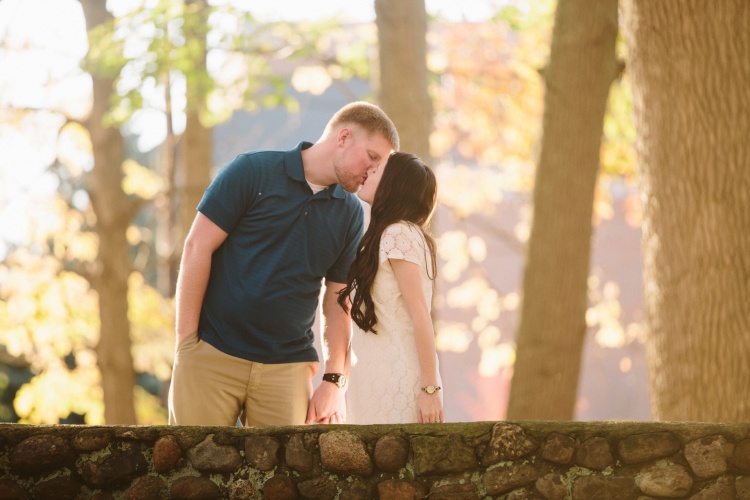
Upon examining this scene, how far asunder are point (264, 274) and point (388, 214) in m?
0.66

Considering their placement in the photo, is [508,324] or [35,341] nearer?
[35,341]

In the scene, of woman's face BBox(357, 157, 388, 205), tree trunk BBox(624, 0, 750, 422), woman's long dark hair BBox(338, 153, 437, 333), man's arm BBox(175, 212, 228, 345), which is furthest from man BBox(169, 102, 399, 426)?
tree trunk BBox(624, 0, 750, 422)

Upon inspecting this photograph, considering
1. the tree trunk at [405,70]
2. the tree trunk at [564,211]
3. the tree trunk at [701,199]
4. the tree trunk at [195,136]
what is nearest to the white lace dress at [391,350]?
the tree trunk at [701,199]

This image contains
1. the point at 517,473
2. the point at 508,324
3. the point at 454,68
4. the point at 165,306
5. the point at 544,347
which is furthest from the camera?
the point at 508,324

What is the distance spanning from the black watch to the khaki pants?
6.1 inches

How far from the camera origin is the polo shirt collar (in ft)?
14.6

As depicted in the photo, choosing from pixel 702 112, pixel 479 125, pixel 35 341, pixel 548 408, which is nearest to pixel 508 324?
pixel 479 125

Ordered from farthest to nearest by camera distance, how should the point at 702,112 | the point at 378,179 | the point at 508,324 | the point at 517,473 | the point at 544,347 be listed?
the point at 508,324, the point at 544,347, the point at 702,112, the point at 378,179, the point at 517,473

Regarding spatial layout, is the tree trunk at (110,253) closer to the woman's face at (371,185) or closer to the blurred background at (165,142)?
the blurred background at (165,142)

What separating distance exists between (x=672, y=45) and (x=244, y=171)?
235 cm

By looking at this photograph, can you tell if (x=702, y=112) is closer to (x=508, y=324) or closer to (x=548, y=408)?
(x=548, y=408)

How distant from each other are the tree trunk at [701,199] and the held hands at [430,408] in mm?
1717

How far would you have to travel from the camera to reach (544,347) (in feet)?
22.8

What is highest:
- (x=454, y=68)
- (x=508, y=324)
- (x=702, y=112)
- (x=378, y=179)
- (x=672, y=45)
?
(x=454, y=68)
